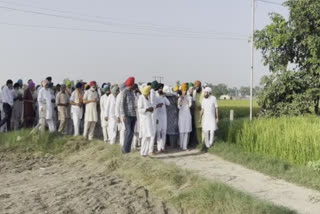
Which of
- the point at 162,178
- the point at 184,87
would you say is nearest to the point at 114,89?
the point at 184,87

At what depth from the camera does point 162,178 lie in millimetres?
6695

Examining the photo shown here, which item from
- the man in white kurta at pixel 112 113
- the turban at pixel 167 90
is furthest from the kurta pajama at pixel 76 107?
the turban at pixel 167 90

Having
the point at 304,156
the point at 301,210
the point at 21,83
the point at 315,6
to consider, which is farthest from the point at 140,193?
the point at 315,6

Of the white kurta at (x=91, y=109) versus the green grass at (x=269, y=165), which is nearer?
the green grass at (x=269, y=165)

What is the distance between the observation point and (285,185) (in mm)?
6570

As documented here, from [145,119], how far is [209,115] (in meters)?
1.76

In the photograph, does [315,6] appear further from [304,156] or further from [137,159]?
[137,159]

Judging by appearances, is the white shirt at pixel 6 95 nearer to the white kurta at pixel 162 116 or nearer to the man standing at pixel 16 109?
the man standing at pixel 16 109

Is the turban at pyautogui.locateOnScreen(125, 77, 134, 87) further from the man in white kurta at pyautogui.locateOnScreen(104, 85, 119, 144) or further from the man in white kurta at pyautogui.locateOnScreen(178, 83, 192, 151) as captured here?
the man in white kurta at pyautogui.locateOnScreen(178, 83, 192, 151)

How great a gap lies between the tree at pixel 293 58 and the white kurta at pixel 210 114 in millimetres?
4960

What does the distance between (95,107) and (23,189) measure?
4.03 meters

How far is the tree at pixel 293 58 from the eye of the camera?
1285 centimetres

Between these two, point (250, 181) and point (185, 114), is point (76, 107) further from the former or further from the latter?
point (250, 181)

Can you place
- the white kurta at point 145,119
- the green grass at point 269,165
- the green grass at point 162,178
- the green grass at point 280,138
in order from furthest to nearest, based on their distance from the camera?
1. the white kurta at point 145,119
2. the green grass at point 280,138
3. the green grass at point 269,165
4. the green grass at point 162,178
